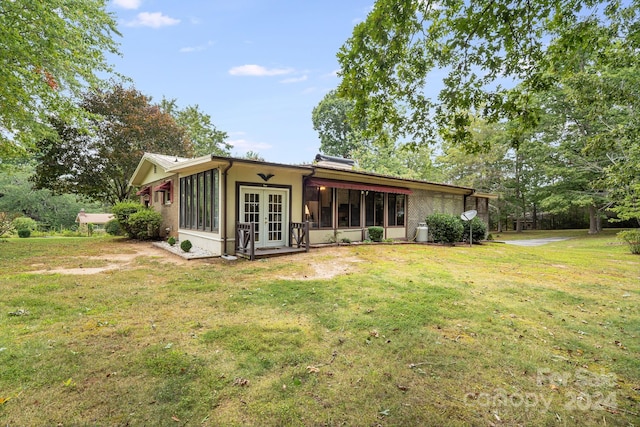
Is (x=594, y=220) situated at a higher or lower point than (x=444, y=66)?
lower

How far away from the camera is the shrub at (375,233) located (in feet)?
38.9

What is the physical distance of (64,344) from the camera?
306 cm

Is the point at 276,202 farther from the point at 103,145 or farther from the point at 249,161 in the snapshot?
the point at 103,145

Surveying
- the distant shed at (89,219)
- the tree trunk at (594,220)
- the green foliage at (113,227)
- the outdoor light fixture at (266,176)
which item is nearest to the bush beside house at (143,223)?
the green foliage at (113,227)

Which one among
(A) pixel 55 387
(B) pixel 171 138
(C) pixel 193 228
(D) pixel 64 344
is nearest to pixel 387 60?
(A) pixel 55 387

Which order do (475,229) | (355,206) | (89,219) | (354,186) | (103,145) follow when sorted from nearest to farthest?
(354,186) → (355,206) → (475,229) → (103,145) → (89,219)

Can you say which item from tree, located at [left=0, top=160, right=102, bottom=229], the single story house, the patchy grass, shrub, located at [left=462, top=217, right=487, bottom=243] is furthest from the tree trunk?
tree, located at [left=0, top=160, right=102, bottom=229]

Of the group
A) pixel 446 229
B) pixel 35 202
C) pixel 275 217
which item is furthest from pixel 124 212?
pixel 35 202

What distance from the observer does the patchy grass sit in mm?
2182

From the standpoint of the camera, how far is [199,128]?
27.6m

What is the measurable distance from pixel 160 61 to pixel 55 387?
1846cm

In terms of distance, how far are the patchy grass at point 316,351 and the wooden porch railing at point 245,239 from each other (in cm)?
195

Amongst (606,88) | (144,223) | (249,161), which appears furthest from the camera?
(144,223)

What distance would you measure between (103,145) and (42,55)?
11.6 m
